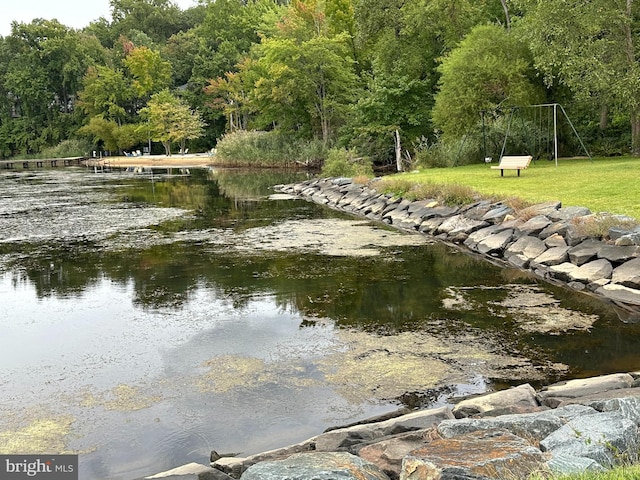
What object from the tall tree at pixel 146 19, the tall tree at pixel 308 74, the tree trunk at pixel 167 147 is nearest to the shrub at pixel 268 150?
the tall tree at pixel 308 74

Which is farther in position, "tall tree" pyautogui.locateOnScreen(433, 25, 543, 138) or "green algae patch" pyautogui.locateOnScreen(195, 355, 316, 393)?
"tall tree" pyautogui.locateOnScreen(433, 25, 543, 138)

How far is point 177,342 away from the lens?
26.2 feet

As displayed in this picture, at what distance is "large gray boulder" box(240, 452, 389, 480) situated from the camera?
3695mm

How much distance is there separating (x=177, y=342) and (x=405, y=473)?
4792mm

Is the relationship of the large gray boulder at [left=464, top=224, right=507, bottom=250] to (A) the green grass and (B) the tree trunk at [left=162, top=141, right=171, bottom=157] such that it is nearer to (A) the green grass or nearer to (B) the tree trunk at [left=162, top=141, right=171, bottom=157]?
(A) the green grass

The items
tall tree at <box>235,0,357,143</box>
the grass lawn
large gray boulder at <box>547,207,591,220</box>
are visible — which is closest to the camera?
large gray boulder at <box>547,207,591,220</box>

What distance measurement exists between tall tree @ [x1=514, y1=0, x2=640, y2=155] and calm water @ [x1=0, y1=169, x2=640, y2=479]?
9376mm

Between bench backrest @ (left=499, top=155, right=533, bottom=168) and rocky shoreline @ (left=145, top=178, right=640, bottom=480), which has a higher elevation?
bench backrest @ (left=499, top=155, right=533, bottom=168)

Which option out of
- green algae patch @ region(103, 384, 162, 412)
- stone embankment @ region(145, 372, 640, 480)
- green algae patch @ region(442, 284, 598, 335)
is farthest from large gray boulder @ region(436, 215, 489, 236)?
green algae patch @ region(103, 384, 162, 412)

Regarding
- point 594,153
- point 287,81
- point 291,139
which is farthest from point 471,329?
point 291,139

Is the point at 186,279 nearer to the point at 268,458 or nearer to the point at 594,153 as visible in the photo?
the point at 268,458

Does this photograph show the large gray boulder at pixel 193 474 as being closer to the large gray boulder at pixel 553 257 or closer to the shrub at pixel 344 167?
the large gray boulder at pixel 553 257

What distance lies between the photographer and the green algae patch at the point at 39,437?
5.33 metres

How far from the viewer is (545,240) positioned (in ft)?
38.0
